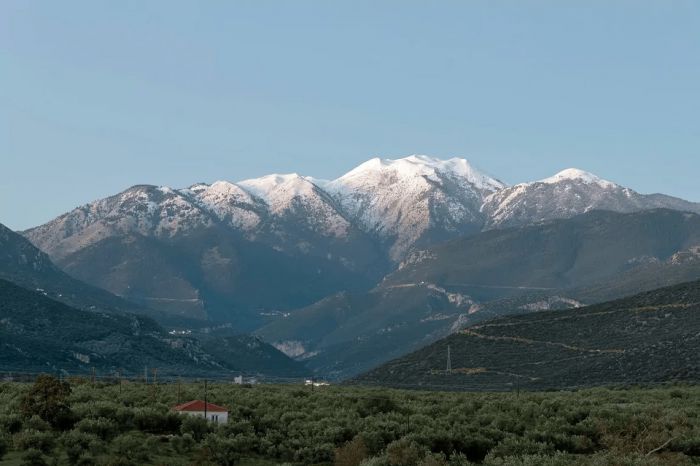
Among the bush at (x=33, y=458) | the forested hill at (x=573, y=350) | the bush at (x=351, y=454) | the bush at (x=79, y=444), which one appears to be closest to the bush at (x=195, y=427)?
the bush at (x=79, y=444)

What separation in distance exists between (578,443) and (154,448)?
21.6 meters

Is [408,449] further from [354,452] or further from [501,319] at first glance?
[501,319]

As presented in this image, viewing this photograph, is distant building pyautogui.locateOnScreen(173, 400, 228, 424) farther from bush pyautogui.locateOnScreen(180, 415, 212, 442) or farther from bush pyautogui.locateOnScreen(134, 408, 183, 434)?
bush pyautogui.locateOnScreen(180, 415, 212, 442)

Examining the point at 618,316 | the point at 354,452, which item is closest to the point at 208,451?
the point at 354,452

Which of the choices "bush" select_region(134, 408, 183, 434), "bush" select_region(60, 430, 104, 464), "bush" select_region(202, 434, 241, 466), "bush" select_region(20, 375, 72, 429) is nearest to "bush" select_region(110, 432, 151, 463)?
"bush" select_region(60, 430, 104, 464)

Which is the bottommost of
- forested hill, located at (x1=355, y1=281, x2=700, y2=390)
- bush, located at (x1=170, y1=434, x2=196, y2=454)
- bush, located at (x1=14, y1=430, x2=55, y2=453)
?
bush, located at (x1=170, y1=434, x2=196, y2=454)

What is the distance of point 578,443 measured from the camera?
64188 mm

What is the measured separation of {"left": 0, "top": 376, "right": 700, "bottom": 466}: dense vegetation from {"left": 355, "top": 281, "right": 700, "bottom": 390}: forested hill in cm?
4368

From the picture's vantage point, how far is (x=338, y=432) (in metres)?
64.2

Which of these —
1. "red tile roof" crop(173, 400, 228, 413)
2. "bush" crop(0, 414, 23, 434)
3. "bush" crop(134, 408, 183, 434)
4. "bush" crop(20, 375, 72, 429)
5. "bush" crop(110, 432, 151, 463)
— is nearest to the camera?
"bush" crop(110, 432, 151, 463)

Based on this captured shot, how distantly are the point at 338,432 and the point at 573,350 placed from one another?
89.6 metres

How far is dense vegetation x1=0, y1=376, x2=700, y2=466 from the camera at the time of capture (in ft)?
185

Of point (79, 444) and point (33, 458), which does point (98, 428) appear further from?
point (33, 458)

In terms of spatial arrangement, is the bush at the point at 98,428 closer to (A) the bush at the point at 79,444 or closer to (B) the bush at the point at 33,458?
(A) the bush at the point at 79,444
